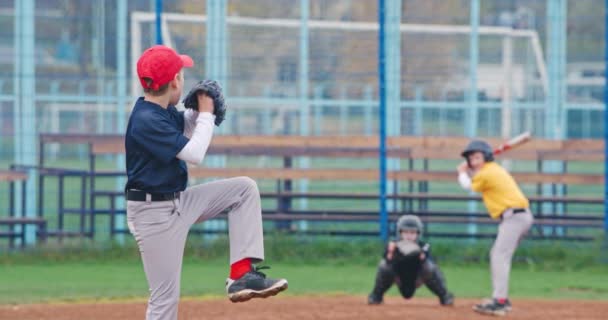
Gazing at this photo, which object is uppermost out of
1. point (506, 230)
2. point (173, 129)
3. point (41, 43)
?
point (41, 43)

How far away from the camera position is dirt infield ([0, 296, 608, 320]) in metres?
8.82

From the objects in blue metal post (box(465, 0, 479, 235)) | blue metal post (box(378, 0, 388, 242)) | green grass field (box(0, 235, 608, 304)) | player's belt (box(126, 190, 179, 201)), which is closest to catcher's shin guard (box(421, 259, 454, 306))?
green grass field (box(0, 235, 608, 304))

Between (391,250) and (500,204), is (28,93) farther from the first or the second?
(500,204)

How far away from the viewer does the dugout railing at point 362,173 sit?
1299 cm

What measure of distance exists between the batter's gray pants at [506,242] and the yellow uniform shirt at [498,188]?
71 millimetres

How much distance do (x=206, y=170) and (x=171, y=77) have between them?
7261mm

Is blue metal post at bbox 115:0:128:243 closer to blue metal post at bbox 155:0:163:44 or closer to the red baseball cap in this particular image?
blue metal post at bbox 155:0:163:44

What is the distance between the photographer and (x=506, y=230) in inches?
376

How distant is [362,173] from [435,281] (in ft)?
12.2

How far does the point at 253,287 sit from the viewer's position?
5949mm

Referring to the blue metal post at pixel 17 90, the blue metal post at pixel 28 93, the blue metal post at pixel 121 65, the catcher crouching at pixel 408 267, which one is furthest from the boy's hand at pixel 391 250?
the blue metal post at pixel 17 90

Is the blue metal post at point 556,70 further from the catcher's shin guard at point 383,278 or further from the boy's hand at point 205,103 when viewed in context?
the boy's hand at point 205,103

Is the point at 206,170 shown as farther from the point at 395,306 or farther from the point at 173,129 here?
the point at 173,129

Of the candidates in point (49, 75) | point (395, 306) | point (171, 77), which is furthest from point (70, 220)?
point (171, 77)
